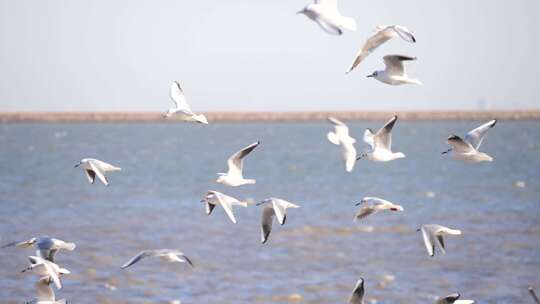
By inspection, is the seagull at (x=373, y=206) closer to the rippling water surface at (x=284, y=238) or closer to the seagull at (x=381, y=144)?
the seagull at (x=381, y=144)

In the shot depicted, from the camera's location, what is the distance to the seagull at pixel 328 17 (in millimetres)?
10367

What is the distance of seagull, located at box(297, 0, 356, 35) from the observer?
10367 mm

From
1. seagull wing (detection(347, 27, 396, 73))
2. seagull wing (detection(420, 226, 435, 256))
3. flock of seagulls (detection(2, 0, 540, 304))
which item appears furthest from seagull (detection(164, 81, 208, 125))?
seagull wing (detection(420, 226, 435, 256))

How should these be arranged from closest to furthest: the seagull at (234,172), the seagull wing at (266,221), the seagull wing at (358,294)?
1. the seagull wing at (358,294)
2. the seagull at (234,172)
3. the seagull wing at (266,221)

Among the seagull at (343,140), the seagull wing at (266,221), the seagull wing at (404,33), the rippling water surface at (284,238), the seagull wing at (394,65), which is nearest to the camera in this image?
the seagull wing at (404,33)

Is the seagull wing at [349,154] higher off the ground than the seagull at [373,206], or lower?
higher

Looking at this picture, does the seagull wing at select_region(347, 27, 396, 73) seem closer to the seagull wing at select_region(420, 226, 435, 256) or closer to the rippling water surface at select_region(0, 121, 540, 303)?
the seagull wing at select_region(420, 226, 435, 256)

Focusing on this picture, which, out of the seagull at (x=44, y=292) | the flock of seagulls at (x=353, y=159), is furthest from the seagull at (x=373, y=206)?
the seagull at (x=44, y=292)

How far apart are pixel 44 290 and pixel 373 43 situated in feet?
16.3

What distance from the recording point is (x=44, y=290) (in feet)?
42.9

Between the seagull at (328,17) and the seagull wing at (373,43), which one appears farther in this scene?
the seagull wing at (373,43)

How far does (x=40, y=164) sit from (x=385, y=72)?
76.7 m

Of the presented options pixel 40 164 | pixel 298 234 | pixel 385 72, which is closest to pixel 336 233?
pixel 298 234

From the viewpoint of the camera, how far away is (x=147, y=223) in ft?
127
